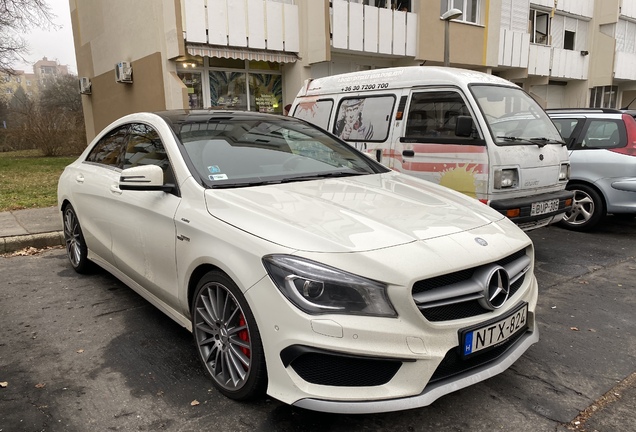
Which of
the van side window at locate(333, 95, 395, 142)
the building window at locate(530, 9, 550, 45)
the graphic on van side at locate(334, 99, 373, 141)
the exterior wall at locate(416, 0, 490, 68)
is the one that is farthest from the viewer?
the building window at locate(530, 9, 550, 45)

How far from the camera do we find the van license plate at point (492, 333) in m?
2.21

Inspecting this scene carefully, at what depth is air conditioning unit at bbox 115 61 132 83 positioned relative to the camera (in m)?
13.2

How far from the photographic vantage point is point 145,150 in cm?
359

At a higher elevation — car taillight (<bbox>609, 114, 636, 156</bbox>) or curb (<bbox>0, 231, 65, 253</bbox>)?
car taillight (<bbox>609, 114, 636, 156</bbox>)

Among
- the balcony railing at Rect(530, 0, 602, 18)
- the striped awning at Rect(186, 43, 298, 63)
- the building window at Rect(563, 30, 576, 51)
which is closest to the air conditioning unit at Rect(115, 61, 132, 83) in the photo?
the striped awning at Rect(186, 43, 298, 63)

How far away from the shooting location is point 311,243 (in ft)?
7.31

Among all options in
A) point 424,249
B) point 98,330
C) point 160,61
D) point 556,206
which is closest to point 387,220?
point 424,249

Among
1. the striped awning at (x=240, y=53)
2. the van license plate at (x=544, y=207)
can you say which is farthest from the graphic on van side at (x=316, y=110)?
the striped awning at (x=240, y=53)

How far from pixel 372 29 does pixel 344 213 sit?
1242 cm

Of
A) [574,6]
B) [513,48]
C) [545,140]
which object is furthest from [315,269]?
[574,6]

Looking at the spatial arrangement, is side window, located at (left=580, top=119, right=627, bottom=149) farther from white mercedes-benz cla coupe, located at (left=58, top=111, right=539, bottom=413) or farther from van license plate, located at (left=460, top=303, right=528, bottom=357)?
van license plate, located at (left=460, top=303, right=528, bottom=357)

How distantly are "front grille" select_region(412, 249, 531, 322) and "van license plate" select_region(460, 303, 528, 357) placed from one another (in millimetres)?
81

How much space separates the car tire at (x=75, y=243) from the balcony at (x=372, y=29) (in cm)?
974

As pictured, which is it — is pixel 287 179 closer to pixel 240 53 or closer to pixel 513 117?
pixel 513 117
